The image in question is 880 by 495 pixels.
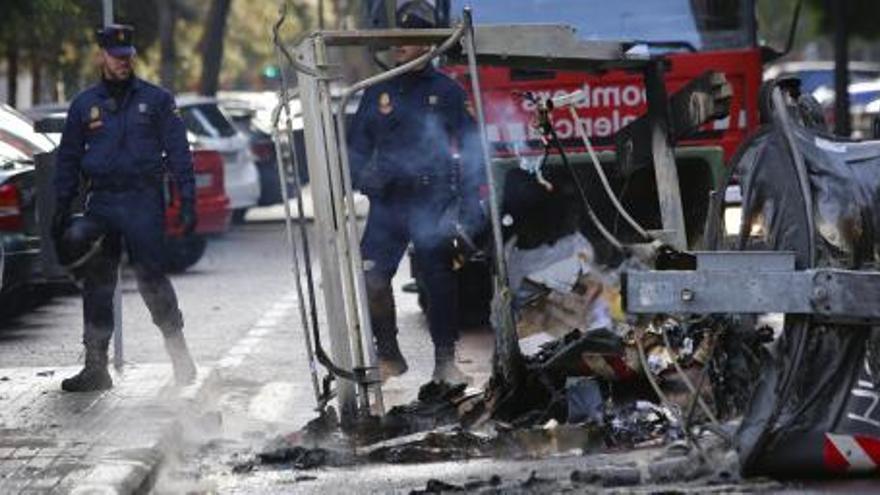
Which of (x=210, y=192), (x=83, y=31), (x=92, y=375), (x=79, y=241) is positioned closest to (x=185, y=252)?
(x=210, y=192)

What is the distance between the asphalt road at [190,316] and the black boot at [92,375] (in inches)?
74.4

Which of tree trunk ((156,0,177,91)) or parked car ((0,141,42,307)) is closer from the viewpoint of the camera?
parked car ((0,141,42,307))

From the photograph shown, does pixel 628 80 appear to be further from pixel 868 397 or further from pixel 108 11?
pixel 868 397

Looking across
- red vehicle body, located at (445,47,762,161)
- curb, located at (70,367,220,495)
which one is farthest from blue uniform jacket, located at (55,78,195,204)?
red vehicle body, located at (445,47,762,161)

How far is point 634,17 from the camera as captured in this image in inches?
516

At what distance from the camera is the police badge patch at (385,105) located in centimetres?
1009

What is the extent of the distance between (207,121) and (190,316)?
8.29 meters

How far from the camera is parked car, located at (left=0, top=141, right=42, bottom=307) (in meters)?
12.9

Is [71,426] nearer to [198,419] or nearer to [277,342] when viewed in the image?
[198,419]

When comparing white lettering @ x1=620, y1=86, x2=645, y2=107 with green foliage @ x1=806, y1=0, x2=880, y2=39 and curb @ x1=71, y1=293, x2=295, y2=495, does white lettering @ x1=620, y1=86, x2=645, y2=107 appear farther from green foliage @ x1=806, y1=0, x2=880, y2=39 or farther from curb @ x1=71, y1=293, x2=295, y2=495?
green foliage @ x1=806, y1=0, x2=880, y2=39

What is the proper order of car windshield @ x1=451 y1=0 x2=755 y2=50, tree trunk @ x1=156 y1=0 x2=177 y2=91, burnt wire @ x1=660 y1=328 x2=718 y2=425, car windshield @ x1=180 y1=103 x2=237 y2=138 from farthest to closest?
1. tree trunk @ x1=156 y1=0 x2=177 y2=91
2. car windshield @ x1=180 y1=103 x2=237 y2=138
3. car windshield @ x1=451 y1=0 x2=755 y2=50
4. burnt wire @ x1=660 y1=328 x2=718 y2=425

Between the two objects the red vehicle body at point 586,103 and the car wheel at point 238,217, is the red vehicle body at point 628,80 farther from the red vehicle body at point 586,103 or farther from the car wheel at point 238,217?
the car wheel at point 238,217

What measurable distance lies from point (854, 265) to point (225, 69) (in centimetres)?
5270

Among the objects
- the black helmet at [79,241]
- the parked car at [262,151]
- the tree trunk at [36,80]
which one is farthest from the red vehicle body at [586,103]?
the tree trunk at [36,80]
